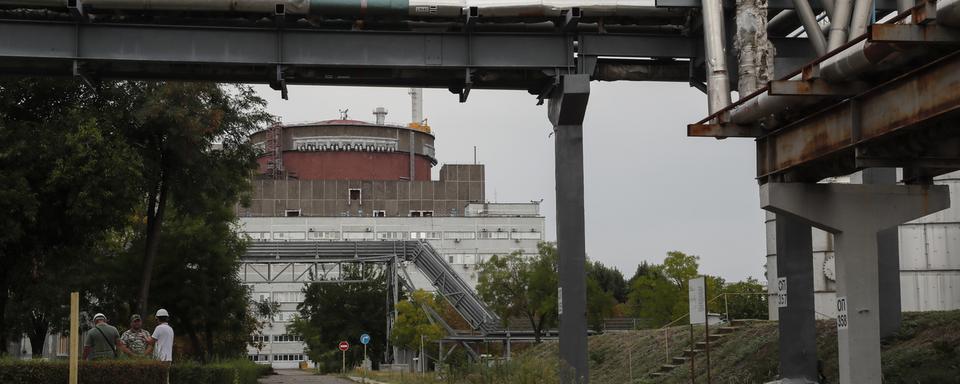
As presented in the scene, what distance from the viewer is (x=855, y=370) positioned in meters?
16.2

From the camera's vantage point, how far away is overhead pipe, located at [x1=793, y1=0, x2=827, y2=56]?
21.0 m

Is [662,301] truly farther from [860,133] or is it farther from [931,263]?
[860,133]

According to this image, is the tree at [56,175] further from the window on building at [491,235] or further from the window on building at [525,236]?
the window on building at [525,236]

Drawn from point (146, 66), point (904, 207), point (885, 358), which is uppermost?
point (146, 66)

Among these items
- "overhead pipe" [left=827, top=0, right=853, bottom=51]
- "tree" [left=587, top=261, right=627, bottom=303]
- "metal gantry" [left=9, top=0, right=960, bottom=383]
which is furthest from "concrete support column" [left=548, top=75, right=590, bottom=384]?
"tree" [left=587, top=261, right=627, bottom=303]

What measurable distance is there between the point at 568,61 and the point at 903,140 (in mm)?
9320

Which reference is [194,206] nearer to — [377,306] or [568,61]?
[568,61]

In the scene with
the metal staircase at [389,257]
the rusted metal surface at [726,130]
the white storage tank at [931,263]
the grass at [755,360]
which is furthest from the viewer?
the metal staircase at [389,257]

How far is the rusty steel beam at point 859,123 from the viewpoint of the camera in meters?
13.3

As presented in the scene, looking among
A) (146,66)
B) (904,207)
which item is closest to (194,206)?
(146,66)

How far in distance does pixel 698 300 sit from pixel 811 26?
5.53 metres

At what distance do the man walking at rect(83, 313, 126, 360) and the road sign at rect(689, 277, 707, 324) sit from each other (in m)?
8.65

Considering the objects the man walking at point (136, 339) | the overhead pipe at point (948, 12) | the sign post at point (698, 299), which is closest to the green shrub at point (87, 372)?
the man walking at point (136, 339)

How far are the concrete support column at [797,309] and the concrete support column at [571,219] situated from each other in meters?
3.79
